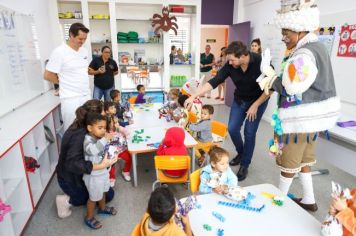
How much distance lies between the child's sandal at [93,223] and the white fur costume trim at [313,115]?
1825 mm

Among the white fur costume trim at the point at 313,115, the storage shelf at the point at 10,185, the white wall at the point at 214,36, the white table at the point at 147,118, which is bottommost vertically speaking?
the storage shelf at the point at 10,185

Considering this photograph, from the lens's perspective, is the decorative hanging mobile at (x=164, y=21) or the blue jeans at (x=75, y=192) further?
the decorative hanging mobile at (x=164, y=21)

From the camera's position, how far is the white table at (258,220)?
123cm

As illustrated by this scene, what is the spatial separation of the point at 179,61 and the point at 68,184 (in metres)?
4.17

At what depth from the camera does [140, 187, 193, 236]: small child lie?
3.87 feet

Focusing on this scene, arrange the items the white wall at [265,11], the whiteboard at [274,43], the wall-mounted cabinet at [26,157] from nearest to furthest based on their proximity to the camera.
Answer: the wall-mounted cabinet at [26,157] < the white wall at [265,11] < the whiteboard at [274,43]

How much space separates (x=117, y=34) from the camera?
520cm

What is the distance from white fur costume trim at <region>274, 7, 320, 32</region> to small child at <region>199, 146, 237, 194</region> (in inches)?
40.4

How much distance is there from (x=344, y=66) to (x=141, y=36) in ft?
12.9

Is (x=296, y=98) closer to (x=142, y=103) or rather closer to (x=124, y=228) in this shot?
(x=124, y=228)

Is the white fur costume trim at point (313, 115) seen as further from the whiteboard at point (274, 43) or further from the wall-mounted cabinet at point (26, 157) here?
the whiteboard at point (274, 43)

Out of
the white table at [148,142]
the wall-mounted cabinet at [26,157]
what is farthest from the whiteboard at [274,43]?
the wall-mounted cabinet at [26,157]

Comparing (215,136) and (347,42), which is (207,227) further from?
(347,42)

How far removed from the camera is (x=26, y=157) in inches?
97.3
